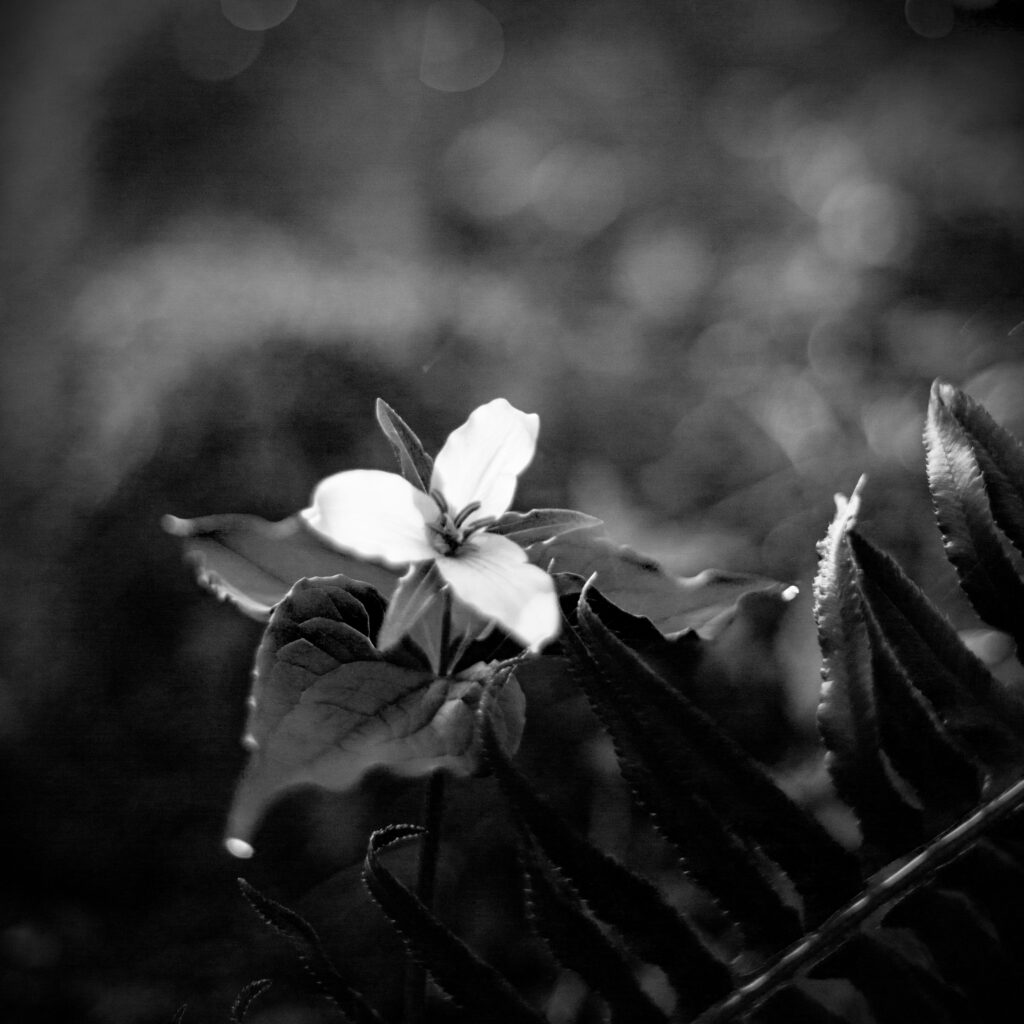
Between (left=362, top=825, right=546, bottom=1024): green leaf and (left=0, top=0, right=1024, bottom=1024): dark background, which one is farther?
(left=0, top=0, right=1024, bottom=1024): dark background

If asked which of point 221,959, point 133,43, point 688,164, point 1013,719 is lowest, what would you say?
point 221,959

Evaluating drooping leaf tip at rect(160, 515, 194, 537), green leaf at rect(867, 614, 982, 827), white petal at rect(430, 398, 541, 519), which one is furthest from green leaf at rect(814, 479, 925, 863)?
drooping leaf tip at rect(160, 515, 194, 537)

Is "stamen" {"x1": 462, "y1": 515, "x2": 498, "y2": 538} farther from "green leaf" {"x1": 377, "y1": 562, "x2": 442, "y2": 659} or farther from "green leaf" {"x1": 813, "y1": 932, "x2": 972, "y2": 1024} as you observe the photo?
"green leaf" {"x1": 813, "y1": 932, "x2": 972, "y2": 1024}

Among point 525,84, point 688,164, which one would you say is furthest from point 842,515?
point 525,84

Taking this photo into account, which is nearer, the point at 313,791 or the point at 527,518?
the point at 527,518

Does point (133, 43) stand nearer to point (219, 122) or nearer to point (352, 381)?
point (219, 122)
